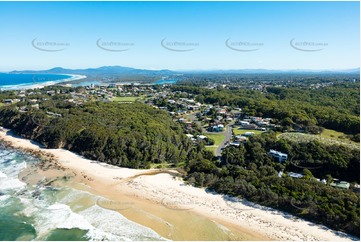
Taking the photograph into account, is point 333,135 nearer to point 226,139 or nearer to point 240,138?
point 240,138

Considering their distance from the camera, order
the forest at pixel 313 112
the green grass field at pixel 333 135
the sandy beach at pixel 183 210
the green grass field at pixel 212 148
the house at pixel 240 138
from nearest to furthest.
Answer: the sandy beach at pixel 183 210
the green grass field at pixel 212 148
the house at pixel 240 138
the green grass field at pixel 333 135
the forest at pixel 313 112

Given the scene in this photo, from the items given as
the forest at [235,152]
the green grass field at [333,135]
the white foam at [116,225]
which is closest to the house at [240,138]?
the forest at [235,152]

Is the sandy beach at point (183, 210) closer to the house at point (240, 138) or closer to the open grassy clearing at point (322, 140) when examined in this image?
the house at point (240, 138)

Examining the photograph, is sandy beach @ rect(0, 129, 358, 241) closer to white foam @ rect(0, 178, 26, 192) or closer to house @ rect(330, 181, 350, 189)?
white foam @ rect(0, 178, 26, 192)

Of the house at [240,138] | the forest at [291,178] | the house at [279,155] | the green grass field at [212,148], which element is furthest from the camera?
the house at [240,138]

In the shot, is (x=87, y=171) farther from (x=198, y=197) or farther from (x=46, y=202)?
(x=198, y=197)

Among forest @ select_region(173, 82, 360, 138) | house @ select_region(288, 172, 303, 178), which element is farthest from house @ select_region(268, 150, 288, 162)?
forest @ select_region(173, 82, 360, 138)
